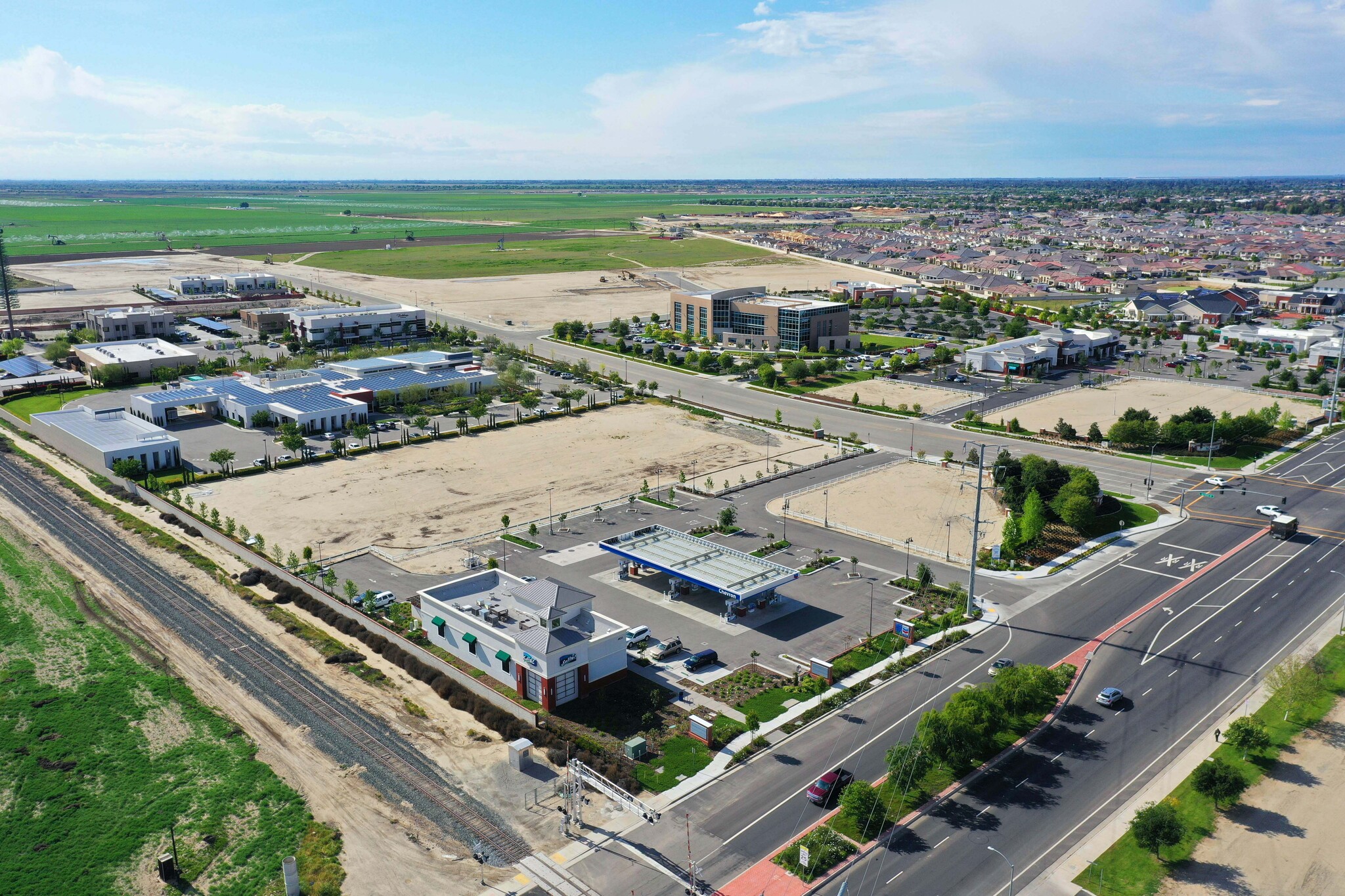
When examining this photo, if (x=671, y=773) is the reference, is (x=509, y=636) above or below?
above

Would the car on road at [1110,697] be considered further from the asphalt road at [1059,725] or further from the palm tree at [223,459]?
the palm tree at [223,459]

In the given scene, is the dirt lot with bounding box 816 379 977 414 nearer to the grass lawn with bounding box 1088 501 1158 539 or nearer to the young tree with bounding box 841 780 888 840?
the grass lawn with bounding box 1088 501 1158 539

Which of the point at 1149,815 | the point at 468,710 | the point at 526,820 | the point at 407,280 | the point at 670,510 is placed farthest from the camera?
the point at 407,280

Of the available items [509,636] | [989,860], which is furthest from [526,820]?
[989,860]

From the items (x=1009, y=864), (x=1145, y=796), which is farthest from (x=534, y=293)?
(x=1009, y=864)

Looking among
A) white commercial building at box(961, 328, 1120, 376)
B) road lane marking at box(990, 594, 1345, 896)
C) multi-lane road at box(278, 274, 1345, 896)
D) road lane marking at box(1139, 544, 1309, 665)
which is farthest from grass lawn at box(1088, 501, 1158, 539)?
white commercial building at box(961, 328, 1120, 376)

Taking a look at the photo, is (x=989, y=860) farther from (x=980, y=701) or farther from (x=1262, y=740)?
(x=1262, y=740)

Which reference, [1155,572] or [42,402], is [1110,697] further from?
[42,402]
